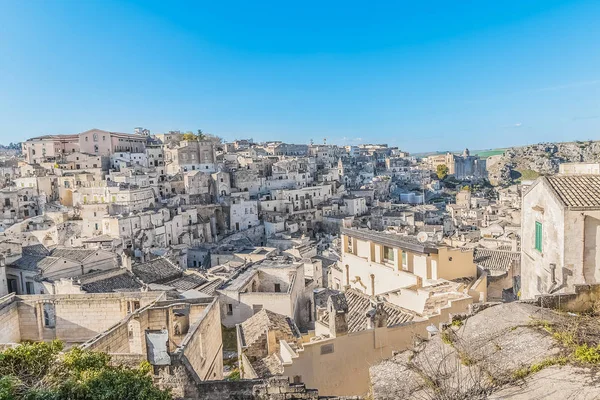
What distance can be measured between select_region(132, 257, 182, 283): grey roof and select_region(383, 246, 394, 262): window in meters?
17.4

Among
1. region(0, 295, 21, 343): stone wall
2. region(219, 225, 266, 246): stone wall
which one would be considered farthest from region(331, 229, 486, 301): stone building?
region(219, 225, 266, 246): stone wall

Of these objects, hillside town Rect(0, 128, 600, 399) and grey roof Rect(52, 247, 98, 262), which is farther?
grey roof Rect(52, 247, 98, 262)

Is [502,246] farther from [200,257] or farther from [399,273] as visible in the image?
[200,257]

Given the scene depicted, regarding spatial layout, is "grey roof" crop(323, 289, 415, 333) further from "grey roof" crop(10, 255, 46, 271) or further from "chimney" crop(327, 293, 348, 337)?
"grey roof" crop(10, 255, 46, 271)

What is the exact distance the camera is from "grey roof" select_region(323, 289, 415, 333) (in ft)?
44.3

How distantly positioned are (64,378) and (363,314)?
31.6 ft

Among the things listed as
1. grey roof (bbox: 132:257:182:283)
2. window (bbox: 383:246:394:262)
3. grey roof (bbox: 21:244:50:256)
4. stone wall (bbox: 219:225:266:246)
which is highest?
window (bbox: 383:246:394:262)

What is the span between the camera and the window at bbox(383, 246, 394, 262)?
1838 cm

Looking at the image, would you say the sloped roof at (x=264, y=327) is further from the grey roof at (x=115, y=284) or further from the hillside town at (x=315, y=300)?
the grey roof at (x=115, y=284)

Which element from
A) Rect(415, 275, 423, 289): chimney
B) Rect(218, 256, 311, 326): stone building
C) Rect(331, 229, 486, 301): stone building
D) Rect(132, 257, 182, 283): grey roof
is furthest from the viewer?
Rect(132, 257, 182, 283): grey roof

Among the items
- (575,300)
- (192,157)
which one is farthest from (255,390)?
(192,157)

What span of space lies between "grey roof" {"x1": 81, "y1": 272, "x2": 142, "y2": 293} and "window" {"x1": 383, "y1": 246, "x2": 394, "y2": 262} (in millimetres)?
16162

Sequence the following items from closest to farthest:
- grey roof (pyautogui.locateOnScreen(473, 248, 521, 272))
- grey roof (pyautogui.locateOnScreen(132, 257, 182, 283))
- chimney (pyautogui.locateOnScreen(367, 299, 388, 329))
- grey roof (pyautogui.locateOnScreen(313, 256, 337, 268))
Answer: chimney (pyautogui.locateOnScreen(367, 299, 388, 329))
grey roof (pyautogui.locateOnScreen(473, 248, 521, 272))
grey roof (pyautogui.locateOnScreen(132, 257, 182, 283))
grey roof (pyautogui.locateOnScreen(313, 256, 337, 268))

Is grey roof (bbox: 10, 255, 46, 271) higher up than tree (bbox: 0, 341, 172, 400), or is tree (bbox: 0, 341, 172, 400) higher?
tree (bbox: 0, 341, 172, 400)
